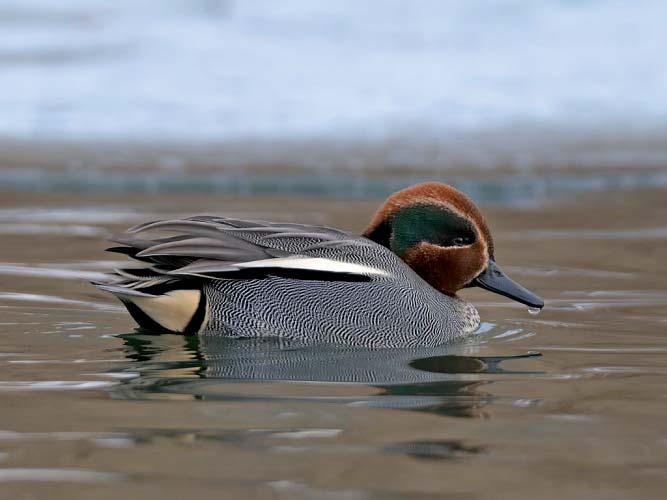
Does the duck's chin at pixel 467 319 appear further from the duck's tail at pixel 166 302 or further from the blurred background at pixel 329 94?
the blurred background at pixel 329 94

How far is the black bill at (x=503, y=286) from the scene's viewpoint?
4766 mm

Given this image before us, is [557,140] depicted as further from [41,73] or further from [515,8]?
[41,73]

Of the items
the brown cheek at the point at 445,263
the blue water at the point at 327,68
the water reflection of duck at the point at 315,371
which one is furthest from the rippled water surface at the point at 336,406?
the blue water at the point at 327,68

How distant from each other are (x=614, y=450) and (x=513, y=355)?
138 cm

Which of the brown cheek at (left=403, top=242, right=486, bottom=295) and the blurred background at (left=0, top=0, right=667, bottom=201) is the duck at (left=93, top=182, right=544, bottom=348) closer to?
the brown cheek at (left=403, top=242, right=486, bottom=295)

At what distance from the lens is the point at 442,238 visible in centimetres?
473

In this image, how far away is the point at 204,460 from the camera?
9.09 ft

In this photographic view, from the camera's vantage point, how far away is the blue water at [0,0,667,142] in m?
12.2

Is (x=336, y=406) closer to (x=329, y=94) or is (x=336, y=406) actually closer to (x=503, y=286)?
(x=503, y=286)

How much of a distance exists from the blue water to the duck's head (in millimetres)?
7295

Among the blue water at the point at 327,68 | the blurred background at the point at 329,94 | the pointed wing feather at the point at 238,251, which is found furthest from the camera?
the blue water at the point at 327,68

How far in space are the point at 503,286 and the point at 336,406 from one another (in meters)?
1.61

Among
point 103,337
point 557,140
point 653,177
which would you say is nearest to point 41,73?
point 557,140

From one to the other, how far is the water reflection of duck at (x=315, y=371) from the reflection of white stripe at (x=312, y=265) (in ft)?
0.92
